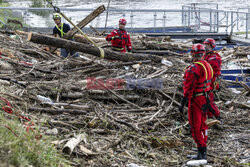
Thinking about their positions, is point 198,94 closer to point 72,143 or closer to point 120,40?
point 72,143

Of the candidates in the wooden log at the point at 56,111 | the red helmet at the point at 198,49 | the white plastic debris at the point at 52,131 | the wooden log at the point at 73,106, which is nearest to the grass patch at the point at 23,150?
the white plastic debris at the point at 52,131

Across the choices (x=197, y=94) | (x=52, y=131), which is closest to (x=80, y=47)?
(x=52, y=131)

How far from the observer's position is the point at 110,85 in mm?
7070

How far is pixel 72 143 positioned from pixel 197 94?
7.45ft

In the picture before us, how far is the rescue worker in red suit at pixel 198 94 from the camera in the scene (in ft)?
17.1

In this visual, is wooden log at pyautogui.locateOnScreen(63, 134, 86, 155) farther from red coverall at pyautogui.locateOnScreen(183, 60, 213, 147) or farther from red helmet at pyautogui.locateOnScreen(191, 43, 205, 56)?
red helmet at pyautogui.locateOnScreen(191, 43, 205, 56)

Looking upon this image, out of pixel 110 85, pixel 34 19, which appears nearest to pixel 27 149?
pixel 110 85

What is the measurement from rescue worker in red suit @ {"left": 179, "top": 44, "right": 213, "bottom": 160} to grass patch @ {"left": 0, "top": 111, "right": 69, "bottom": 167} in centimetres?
233

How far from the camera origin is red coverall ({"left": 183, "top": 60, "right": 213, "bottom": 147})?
5.23 m

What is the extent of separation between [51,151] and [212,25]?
16052mm

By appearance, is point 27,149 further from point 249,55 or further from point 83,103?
point 249,55

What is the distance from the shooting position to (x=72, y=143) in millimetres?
4688

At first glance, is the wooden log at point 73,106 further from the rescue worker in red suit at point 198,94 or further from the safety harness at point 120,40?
the safety harness at point 120,40

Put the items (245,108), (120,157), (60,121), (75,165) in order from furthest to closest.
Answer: (245,108)
(60,121)
(120,157)
(75,165)
